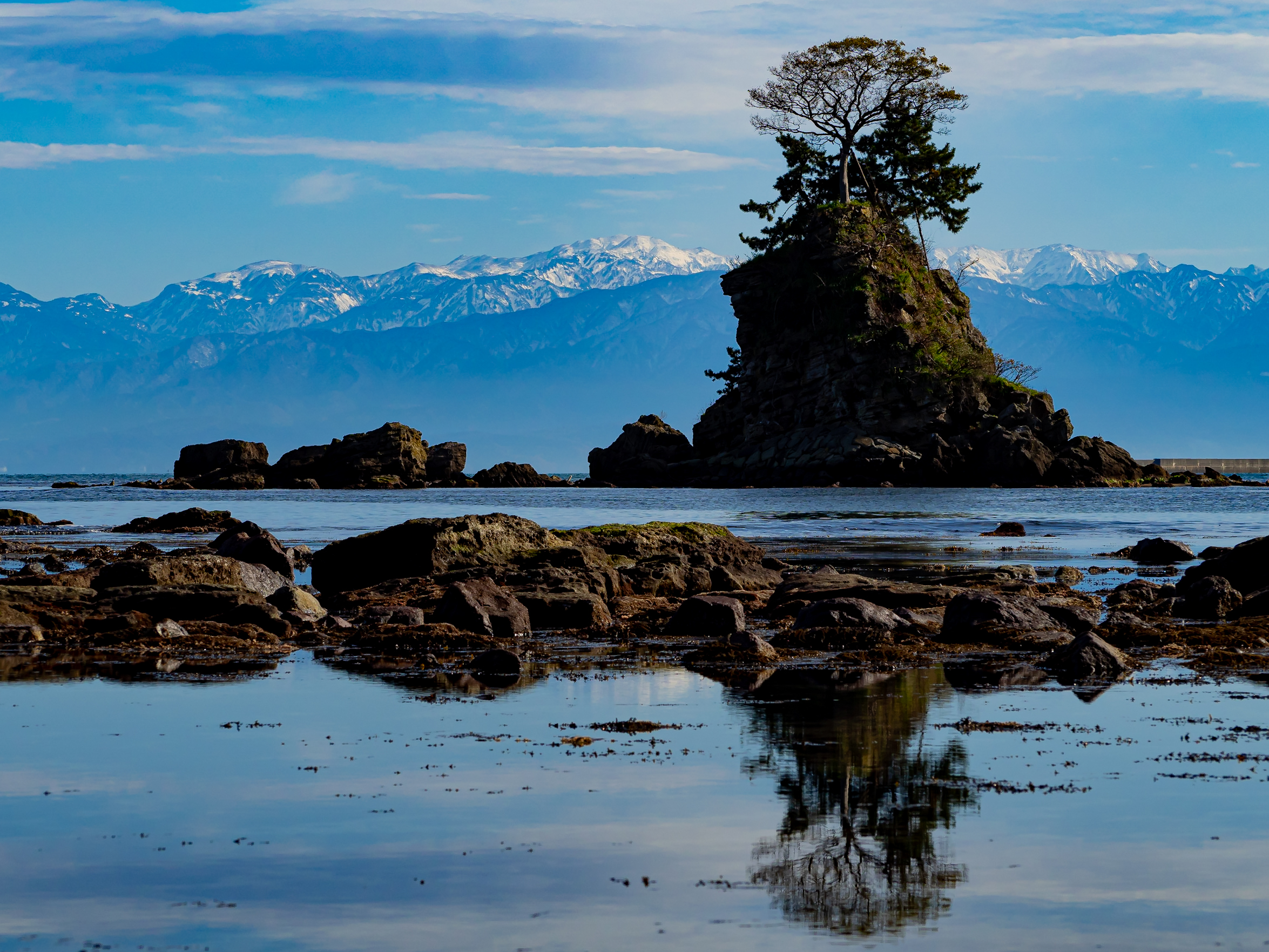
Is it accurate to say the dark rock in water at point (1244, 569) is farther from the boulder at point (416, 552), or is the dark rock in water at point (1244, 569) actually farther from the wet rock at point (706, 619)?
the boulder at point (416, 552)

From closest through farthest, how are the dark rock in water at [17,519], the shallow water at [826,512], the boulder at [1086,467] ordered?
the shallow water at [826,512]
the dark rock in water at [17,519]
the boulder at [1086,467]

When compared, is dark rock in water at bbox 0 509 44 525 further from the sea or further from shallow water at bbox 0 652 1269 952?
shallow water at bbox 0 652 1269 952

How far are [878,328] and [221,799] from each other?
97.3m

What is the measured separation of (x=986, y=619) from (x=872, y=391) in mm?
87245

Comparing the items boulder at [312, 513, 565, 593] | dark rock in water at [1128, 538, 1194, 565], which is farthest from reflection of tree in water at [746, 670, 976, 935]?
dark rock in water at [1128, 538, 1194, 565]

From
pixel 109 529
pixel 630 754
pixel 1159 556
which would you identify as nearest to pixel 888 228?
pixel 109 529

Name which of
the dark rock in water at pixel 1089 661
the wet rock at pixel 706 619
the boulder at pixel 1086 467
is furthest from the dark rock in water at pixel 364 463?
the dark rock in water at pixel 1089 661

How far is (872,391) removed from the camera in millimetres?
103125

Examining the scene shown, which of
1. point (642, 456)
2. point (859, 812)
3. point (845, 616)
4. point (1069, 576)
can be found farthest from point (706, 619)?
point (642, 456)

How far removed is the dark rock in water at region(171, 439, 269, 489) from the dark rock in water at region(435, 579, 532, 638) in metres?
108

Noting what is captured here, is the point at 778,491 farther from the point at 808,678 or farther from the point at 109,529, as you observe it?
the point at 808,678

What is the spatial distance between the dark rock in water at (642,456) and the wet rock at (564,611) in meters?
95.2

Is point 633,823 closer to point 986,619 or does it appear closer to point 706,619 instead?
point 986,619

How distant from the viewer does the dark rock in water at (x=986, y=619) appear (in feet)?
55.9
